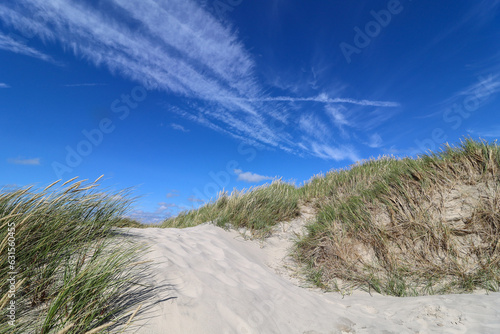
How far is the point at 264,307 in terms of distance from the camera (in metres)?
2.98

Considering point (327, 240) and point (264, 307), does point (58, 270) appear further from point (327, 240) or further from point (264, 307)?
point (327, 240)

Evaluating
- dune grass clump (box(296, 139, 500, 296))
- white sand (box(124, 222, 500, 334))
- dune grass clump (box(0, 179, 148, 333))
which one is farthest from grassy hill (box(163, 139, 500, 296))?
dune grass clump (box(0, 179, 148, 333))

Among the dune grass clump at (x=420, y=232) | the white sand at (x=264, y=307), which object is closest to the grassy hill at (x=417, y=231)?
the dune grass clump at (x=420, y=232)

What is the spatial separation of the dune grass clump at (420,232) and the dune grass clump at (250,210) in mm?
1280

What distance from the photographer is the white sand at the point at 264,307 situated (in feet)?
8.04

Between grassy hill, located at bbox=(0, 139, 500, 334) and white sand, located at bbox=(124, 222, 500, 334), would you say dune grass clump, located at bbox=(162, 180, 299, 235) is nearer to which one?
grassy hill, located at bbox=(0, 139, 500, 334)

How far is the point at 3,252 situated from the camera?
2.09 meters

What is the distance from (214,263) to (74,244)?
179 cm

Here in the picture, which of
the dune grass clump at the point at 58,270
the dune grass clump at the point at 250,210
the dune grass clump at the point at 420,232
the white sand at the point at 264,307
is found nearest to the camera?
the dune grass clump at the point at 58,270

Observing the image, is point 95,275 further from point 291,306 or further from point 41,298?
point 291,306

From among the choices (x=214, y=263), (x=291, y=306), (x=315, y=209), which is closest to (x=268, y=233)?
(x=315, y=209)

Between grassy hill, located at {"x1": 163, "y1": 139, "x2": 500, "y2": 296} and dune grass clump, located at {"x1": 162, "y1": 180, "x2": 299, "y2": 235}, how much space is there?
0.22 feet

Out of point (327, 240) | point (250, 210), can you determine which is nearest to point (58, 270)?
point (327, 240)

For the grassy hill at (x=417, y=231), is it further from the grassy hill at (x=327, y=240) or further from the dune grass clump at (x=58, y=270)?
the dune grass clump at (x=58, y=270)
